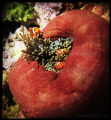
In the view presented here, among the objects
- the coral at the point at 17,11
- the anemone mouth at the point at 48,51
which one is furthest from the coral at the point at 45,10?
the anemone mouth at the point at 48,51

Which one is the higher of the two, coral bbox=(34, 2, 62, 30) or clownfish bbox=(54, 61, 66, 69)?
coral bbox=(34, 2, 62, 30)

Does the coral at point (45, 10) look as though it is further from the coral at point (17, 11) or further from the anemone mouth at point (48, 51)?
the anemone mouth at point (48, 51)

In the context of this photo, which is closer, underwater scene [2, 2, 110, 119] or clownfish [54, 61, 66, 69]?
underwater scene [2, 2, 110, 119]

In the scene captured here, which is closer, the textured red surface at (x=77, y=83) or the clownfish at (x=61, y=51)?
the textured red surface at (x=77, y=83)

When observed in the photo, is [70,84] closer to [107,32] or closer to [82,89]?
[82,89]

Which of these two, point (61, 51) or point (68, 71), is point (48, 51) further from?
point (68, 71)

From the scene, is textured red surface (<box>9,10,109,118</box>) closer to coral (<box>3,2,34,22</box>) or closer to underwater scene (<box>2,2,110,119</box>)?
underwater scene (<box>2,2,110,119</box>)

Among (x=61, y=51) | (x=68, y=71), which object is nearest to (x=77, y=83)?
(x=68, y=71)

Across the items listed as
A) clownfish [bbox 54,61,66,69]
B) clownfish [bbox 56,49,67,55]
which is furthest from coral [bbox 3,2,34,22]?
clownfish [bbox 54,61,66,69]
